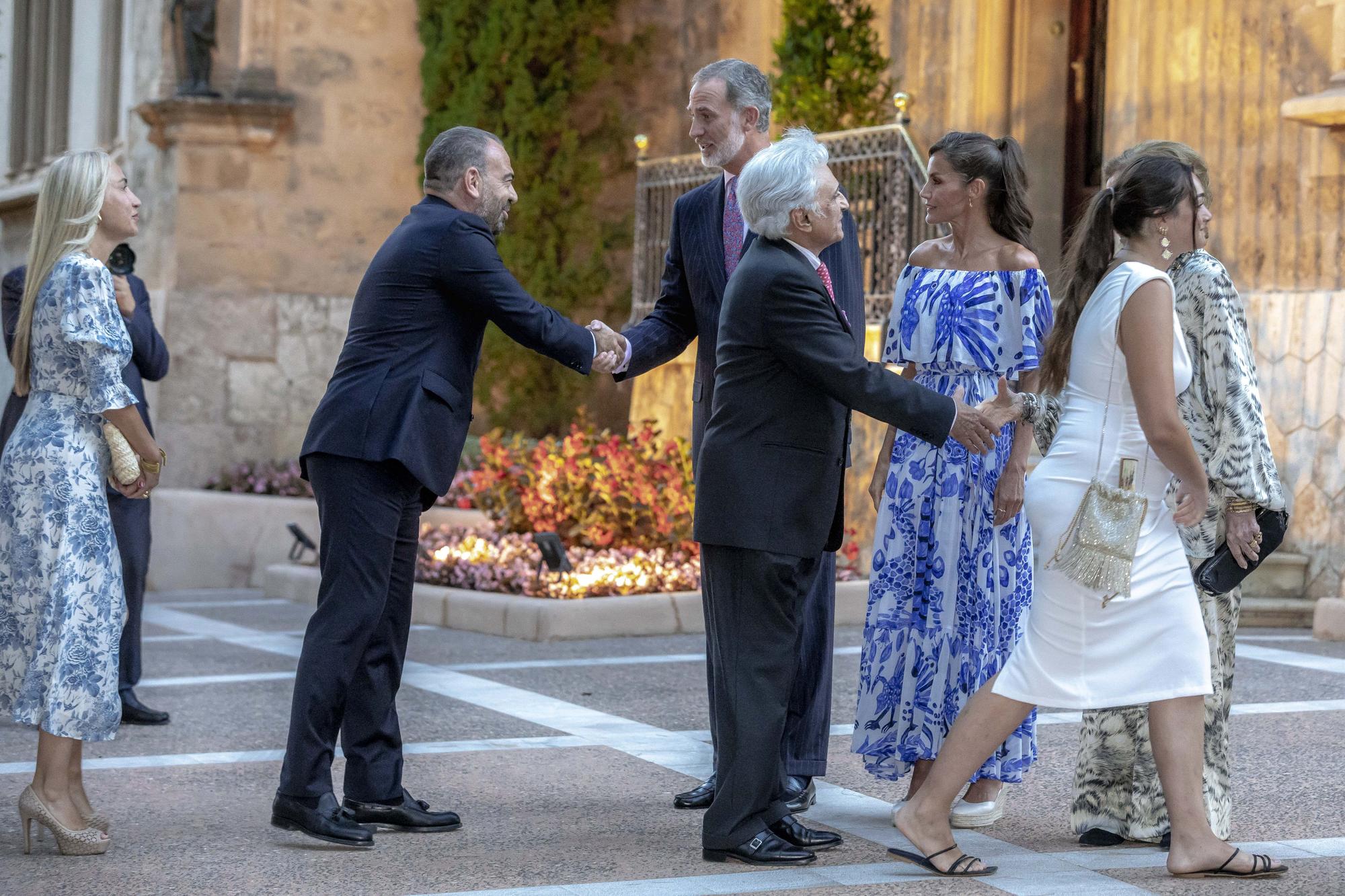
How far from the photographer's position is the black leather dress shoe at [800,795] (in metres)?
4.91

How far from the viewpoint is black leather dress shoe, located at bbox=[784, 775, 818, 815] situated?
16.1 ft

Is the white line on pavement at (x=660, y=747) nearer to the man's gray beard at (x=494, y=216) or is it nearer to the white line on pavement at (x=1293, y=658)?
the man's gray beard at (x=494, y=216)

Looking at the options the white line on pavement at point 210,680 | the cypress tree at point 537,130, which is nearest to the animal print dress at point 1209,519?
the white line on pavement at point 210,680

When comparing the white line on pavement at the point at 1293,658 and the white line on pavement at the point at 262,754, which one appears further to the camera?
the white line on pavement at the point at 1293,658

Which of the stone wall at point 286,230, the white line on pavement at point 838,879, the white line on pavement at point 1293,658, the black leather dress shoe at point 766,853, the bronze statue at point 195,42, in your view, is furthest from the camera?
the stone wall at point 286,230

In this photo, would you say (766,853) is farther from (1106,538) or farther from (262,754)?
(262,754)

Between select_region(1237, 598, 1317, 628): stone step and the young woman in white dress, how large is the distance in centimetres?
569

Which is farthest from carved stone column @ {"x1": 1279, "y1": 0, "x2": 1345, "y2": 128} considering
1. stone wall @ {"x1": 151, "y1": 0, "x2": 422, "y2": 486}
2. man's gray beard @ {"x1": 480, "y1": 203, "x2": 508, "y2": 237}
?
stone wall @ {"x1": 151, "y1": 0, "x2": 422, "y2": 486}

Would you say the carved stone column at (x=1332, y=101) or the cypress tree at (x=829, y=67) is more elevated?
the cypress tree at (x=829, y=67)

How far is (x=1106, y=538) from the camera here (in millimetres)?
4129

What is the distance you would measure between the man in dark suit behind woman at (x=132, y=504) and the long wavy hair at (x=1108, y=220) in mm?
3393

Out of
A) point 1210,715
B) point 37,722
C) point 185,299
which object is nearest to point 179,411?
point 185,299

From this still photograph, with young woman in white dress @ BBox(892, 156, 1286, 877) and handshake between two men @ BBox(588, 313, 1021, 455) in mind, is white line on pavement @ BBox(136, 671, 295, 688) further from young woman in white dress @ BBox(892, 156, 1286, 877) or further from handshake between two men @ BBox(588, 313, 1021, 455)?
young woman in white dress @ BBox(892, 156, 1286, 877)

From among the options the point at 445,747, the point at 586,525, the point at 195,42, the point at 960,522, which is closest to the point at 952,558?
the point at 960,522
